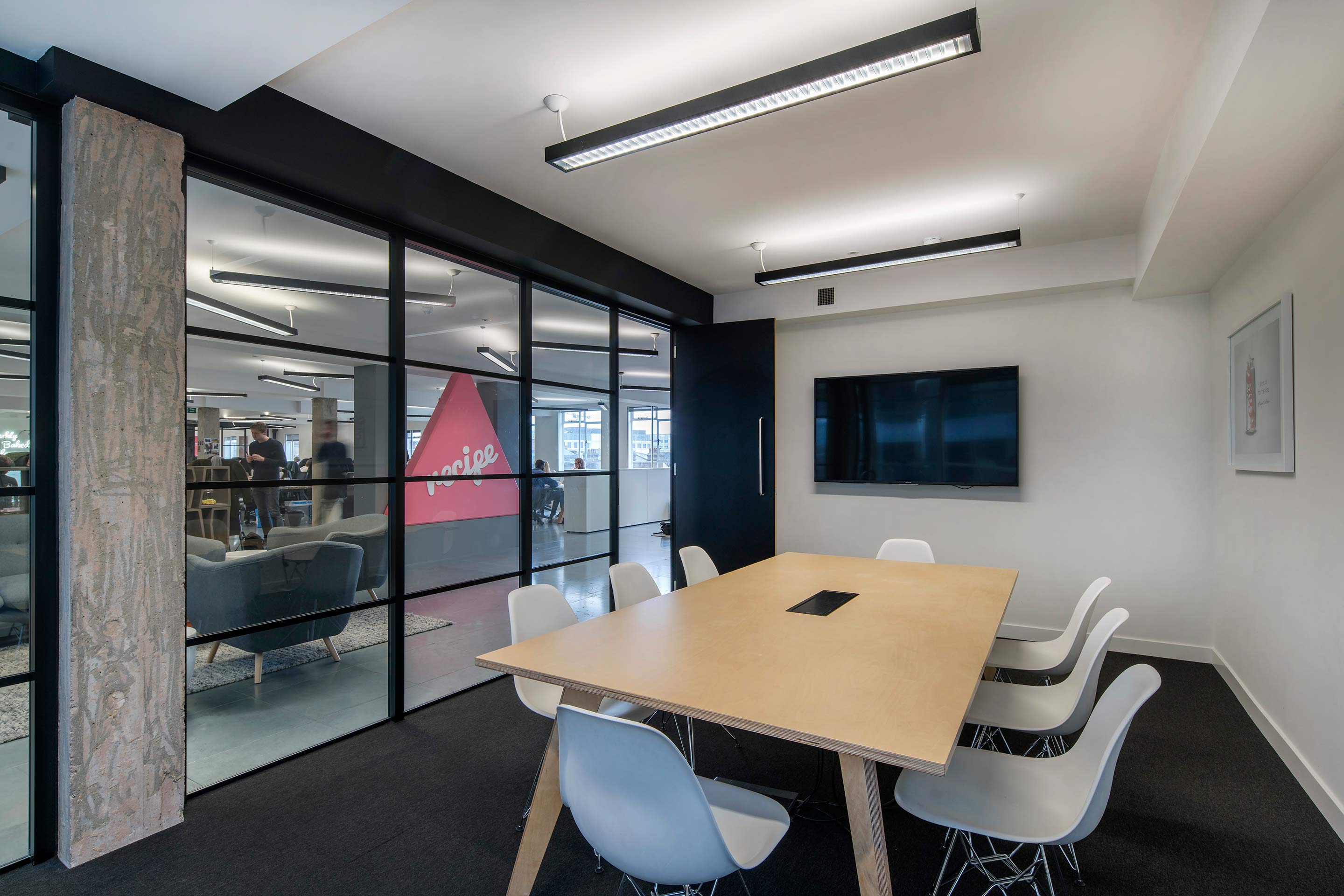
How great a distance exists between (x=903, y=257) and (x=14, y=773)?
4945mm

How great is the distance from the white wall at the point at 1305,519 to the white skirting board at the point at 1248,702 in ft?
0.06

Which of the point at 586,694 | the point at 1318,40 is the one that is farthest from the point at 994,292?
the point at 586,694

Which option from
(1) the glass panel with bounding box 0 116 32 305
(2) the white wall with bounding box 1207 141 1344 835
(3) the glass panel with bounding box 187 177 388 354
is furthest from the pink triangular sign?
(2) the white wall with bounding box 1207 141 1344 835

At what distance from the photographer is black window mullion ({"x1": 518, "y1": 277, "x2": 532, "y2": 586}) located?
4.42 meters

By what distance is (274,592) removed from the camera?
311 cm

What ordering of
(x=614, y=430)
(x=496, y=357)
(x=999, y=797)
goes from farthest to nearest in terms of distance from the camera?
(x=614, y=430), (x=496, y=357), (x=999, y=797)

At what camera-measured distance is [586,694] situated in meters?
2.15

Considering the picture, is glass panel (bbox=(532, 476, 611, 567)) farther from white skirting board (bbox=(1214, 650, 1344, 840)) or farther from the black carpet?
white skirting board (bbox=(1214, 650, 1344, 840))

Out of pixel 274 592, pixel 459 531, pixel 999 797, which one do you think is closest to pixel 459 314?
pixel 459 531

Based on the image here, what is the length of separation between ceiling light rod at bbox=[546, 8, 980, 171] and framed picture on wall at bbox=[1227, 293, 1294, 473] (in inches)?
90.5

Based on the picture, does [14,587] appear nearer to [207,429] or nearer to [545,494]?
[207,429]

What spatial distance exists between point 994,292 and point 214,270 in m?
4.96

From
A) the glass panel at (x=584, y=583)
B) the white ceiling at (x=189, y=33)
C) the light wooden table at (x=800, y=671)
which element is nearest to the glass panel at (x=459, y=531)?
the glass panel at (x=584, y=583)

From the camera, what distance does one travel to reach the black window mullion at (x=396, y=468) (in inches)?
142
